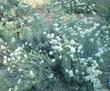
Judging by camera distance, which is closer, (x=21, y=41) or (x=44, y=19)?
(x=21, y=41)

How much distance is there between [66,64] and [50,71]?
0.22 m

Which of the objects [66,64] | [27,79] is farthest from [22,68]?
[66,64]

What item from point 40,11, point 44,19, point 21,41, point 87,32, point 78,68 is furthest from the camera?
point 40,11

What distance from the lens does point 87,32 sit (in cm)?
387

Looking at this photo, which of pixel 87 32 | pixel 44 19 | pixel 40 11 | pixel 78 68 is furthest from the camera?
pixel 40 11

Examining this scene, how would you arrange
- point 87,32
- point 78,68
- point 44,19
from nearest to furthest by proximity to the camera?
point 78,68 < point 87,32 < point 44,19

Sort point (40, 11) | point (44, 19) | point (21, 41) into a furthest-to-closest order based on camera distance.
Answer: point (40, 11) < point (44, 19) < point (21, 41)

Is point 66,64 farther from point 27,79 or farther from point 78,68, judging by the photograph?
point 27,79

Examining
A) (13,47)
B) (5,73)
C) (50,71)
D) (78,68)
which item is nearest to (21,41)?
(13,47)

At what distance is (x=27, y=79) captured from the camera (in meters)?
3.56

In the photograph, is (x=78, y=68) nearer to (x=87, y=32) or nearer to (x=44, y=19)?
(x=87, y=32)

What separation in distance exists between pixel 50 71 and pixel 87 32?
0.63m

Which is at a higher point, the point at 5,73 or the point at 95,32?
the point at 95,32

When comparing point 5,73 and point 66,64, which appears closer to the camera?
point 66,64
